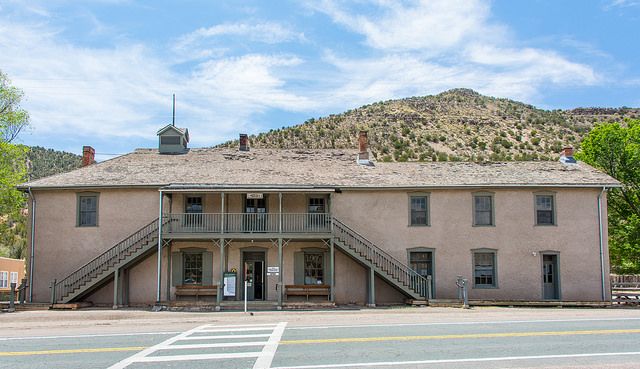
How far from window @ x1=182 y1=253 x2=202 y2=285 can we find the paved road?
723 centimetres

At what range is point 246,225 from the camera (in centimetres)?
2491

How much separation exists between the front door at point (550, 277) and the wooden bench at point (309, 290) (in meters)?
9.59

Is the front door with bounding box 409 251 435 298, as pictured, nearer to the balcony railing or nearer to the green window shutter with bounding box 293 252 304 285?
the balcony railing

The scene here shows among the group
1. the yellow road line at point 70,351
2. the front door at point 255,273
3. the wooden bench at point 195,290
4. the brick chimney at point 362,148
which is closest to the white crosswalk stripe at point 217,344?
the yellow road line at point 70,351

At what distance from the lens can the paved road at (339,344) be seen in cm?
1034

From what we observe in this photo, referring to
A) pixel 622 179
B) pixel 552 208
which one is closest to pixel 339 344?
pixel 552 208

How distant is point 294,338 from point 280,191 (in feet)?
34.7

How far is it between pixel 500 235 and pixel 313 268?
8381 millimetres

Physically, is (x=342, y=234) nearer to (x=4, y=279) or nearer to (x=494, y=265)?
(x=494, y=265)

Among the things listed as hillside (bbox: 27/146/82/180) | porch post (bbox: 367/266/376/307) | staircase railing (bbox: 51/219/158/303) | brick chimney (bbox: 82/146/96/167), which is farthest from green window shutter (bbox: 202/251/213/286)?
hillside (bbox: 27/146/82/180)

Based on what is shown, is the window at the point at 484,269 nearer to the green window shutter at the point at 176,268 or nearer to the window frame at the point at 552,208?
the window frame at the point at 552,208

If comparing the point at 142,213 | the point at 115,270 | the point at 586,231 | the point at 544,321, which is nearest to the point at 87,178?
the point at 142,213

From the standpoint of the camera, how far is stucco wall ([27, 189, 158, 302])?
24906 millimetres

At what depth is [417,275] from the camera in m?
24.0
